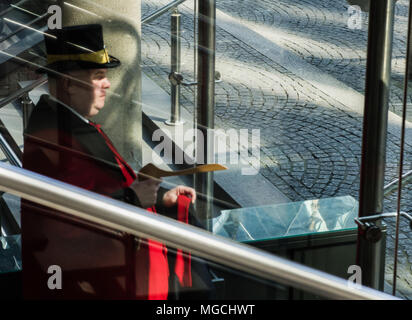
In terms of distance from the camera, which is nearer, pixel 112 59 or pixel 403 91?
pixel 112 59

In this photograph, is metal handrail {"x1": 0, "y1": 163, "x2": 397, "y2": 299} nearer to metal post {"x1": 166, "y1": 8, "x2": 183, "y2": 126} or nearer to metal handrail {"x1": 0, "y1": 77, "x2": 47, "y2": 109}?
metal handrail {"x1": 0, "y1": 77, "x2": 47, "y2": 109}

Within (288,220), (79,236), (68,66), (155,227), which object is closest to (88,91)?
(68,66)

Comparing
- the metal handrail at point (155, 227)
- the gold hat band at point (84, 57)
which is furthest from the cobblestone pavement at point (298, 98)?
the metal handrail at point (155, 227)

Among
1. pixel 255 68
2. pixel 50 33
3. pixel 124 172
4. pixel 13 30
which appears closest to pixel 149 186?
pixel 124 172

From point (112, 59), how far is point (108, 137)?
0.74 feet

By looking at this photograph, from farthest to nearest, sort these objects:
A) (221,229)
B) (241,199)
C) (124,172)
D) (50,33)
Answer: (241,199) → (221,229) → (50,33) → (124,172)

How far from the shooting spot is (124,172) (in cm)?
160

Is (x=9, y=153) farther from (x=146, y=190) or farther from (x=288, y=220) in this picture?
(x=288, y=220)

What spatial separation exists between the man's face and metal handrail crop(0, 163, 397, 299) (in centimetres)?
70

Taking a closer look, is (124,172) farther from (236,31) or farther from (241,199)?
(236,31)

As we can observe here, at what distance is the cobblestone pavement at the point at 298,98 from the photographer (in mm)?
2023

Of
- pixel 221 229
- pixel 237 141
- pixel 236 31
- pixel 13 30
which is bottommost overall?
pixel 221 229

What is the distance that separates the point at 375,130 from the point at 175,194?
2.06 feet

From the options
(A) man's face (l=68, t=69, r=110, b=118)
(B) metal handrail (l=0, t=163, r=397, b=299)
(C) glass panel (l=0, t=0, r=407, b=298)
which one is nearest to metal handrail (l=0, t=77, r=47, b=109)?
(C) glass panel (l=0, t=0, r=407, b=298)
